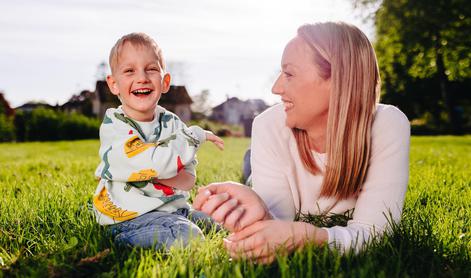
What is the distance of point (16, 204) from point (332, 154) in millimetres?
2382

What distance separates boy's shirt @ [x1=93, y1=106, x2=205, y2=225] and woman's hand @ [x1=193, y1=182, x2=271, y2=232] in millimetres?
633

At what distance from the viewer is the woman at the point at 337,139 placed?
2.65 m

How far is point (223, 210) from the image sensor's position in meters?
2.22

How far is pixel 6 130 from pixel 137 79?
25.7 m

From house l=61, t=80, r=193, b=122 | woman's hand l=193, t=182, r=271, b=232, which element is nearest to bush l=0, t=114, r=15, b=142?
house l=61, t=80, r=193, b=122

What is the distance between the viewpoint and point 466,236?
9.36 feet

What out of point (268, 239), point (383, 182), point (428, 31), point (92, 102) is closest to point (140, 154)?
point (268, 239)

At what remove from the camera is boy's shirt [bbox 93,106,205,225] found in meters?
2.89

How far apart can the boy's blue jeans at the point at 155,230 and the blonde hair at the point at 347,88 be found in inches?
36.5

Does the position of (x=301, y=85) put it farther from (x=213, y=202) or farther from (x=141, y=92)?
(x=141, y=92)

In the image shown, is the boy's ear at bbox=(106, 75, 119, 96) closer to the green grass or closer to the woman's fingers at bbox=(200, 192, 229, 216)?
the green grass

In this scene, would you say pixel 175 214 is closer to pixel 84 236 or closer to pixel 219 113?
pixel 84 236

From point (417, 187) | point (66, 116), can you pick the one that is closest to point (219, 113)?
point (66, 116)

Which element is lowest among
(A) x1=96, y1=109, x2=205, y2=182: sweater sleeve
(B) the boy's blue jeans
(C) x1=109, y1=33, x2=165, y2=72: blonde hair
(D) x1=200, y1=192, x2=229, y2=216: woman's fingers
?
(B) the boy's blue jeans
